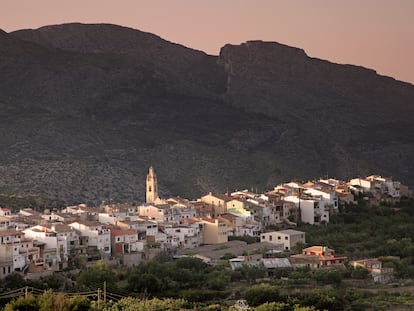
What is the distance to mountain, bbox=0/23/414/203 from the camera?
92.2 metres

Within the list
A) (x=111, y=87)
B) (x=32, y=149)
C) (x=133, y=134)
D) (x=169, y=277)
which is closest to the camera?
(x=169, y=277)

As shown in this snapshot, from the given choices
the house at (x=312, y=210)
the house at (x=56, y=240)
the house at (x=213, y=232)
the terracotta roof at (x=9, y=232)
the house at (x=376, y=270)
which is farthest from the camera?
the house at (x=312, y=210)

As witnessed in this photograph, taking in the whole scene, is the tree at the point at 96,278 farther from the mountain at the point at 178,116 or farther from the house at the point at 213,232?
the mountain at the point at 178,116

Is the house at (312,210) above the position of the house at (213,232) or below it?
above

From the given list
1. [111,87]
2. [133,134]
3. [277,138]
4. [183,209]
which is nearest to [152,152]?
[133,134]

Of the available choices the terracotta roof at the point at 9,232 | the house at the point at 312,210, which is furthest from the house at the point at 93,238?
the house at the point at 312,210

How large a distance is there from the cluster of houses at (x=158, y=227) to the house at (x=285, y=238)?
43mm

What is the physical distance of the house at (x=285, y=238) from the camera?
53.0 m

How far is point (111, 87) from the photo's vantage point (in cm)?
12950

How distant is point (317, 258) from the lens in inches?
1938

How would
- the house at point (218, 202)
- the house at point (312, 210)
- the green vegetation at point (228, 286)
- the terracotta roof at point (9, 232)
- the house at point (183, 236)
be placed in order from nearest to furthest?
the green vegetation at point (228, 286) → the terracotta roof at point (9, 232) → the house at point (183, 236) → the house at point (218, 202) → the house at point (312, 210)

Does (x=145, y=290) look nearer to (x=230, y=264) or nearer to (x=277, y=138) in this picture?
(x=230, y=264)

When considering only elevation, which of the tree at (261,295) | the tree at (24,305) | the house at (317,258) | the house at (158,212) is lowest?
the tree at (24,305)

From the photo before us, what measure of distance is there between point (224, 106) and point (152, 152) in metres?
30.7
